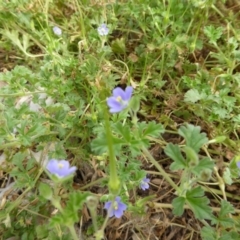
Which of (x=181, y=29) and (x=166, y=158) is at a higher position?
(x=181, y=29)

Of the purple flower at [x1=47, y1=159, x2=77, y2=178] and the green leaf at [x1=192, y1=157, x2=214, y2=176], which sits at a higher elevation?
the purple flower at [x1=47, y1=159, x2=77, y2=178]

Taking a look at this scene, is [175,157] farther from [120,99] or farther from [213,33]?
[213,33]

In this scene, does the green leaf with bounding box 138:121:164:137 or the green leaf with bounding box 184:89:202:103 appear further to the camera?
the green leaf with bounding box 184:89:202:103

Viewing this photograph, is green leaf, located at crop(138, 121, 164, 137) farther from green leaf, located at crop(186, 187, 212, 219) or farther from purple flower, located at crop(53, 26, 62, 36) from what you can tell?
purple flower, located at crop(53, 26, 62, 36)

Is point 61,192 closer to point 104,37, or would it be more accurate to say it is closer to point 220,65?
point 104,37

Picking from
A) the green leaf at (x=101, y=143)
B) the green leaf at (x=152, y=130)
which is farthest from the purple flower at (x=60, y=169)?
the green leaf at (x=152, y=130)

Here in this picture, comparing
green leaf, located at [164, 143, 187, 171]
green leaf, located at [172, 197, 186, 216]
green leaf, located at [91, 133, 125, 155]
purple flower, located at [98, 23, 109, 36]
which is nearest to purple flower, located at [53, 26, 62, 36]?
purple flower, located at [98, 23, 109, 36]

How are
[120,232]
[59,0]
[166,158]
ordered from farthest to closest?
[59,0] < [166,158] < [120,232]

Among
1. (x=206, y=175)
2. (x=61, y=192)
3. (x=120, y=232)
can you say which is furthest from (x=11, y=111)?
(x=206, y=175)

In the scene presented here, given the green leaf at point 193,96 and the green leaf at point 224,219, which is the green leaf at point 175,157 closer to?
the green leaf at point 224,219
